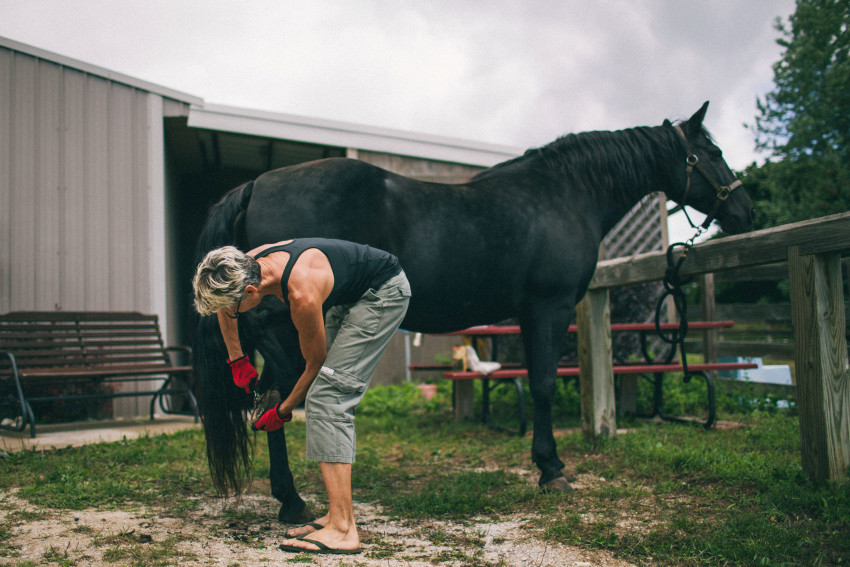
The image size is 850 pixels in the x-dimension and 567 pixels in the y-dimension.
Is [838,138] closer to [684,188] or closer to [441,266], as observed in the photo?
[684,188]

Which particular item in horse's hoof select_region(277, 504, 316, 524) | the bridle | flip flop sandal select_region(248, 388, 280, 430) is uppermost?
the bridle

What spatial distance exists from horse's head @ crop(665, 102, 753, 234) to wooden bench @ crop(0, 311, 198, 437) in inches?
167

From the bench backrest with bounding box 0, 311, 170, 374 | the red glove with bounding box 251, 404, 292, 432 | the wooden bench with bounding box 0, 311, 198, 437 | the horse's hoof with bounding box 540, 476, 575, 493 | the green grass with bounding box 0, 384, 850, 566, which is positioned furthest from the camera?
the bench backrest with bounding box 0, 311, 170, 374

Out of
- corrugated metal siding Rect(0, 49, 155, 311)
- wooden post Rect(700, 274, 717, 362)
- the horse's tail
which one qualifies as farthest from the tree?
the horse's tail

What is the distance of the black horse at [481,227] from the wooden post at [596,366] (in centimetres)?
86

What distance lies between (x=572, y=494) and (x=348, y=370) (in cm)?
141

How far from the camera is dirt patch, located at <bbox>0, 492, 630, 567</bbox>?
2.05m

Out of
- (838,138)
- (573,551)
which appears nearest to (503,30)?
(573,551)

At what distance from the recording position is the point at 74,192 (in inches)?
231

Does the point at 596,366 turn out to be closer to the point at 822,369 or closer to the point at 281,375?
the point at 822,369

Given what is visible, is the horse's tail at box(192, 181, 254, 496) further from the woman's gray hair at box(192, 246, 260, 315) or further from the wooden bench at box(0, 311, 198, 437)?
the wooden bench at box(0, 311, 198, 437)

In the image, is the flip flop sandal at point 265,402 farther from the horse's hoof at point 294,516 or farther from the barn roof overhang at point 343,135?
the barn roof overhang at point 343,135

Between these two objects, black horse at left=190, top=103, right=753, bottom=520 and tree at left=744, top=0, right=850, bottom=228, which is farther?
tree at left=744, top=0, right=850, bottom=228

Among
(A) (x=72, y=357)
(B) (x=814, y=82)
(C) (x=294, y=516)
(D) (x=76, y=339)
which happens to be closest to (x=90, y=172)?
(D) (x=76, y=339)
